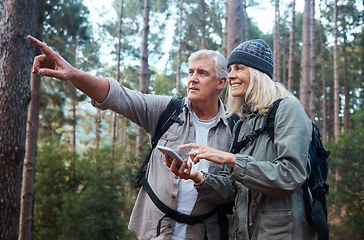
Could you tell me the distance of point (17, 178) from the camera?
6.01 m

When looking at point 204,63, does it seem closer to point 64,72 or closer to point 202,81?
point 202,81

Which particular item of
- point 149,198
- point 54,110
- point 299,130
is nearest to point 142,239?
point 149,198

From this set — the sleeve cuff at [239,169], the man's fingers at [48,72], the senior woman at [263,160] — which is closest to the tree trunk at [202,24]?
the senior woman at [263,160]

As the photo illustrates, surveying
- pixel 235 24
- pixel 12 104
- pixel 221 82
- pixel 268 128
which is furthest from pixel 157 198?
pixel 12 104

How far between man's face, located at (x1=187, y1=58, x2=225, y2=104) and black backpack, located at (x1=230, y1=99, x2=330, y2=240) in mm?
687

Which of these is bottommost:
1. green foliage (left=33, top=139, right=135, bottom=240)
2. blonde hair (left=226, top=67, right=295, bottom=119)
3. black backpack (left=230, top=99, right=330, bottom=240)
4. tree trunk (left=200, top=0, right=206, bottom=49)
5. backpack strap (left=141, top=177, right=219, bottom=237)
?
green foliage (left=33, top=139, right=135, bottom=240)

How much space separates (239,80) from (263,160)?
0.58 meters

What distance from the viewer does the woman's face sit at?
7.42 feet

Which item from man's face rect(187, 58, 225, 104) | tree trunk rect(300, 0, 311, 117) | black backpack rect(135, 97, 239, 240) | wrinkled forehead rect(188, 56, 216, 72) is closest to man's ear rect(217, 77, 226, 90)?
man's face rect(187, 58, 225, 104)

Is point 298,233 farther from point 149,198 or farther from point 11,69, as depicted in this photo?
point 11,69

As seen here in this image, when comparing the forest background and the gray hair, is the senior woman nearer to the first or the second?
the gray hair

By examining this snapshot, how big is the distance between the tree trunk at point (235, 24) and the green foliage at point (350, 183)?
6329mm

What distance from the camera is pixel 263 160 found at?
2002 mm

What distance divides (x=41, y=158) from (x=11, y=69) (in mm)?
9917
